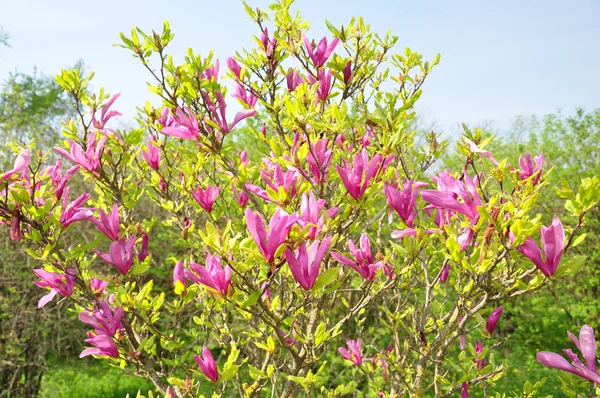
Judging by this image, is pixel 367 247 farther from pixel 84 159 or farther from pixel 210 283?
pixel 84 159

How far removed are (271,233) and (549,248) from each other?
76 cm

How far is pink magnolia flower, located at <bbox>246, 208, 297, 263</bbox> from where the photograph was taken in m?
1.03

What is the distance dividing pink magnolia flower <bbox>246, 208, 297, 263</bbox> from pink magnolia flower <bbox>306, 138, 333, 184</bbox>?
0.57 meters

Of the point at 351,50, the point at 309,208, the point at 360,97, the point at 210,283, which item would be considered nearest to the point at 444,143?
the point at 360,97

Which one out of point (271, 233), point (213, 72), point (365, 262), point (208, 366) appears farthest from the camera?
point (213, 72)

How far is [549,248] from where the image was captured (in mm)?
1166

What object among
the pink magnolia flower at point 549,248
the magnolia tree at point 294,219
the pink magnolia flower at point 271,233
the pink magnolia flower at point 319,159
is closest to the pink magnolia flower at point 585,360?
the magnolia tree at point 294,219

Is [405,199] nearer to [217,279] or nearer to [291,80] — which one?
[217,279]

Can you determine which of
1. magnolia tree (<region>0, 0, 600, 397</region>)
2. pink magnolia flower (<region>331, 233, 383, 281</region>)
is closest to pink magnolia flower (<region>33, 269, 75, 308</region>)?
magnolia tree (<region>0, 0, 600, 397</region>)

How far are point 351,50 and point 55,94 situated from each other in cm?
1952

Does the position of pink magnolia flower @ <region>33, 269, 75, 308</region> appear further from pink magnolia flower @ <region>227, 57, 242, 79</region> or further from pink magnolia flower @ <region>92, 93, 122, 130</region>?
pink magnolia flower @ <region>227, 57, 242, 79</region>

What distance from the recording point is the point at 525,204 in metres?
1.21

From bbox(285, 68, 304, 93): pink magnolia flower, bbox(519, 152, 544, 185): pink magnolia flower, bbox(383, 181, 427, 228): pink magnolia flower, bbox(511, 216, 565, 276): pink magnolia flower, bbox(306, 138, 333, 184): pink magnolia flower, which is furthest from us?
bbox(285, 68, 304, 93): pink magnolia flower

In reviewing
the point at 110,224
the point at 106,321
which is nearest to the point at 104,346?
the point at 106,321
